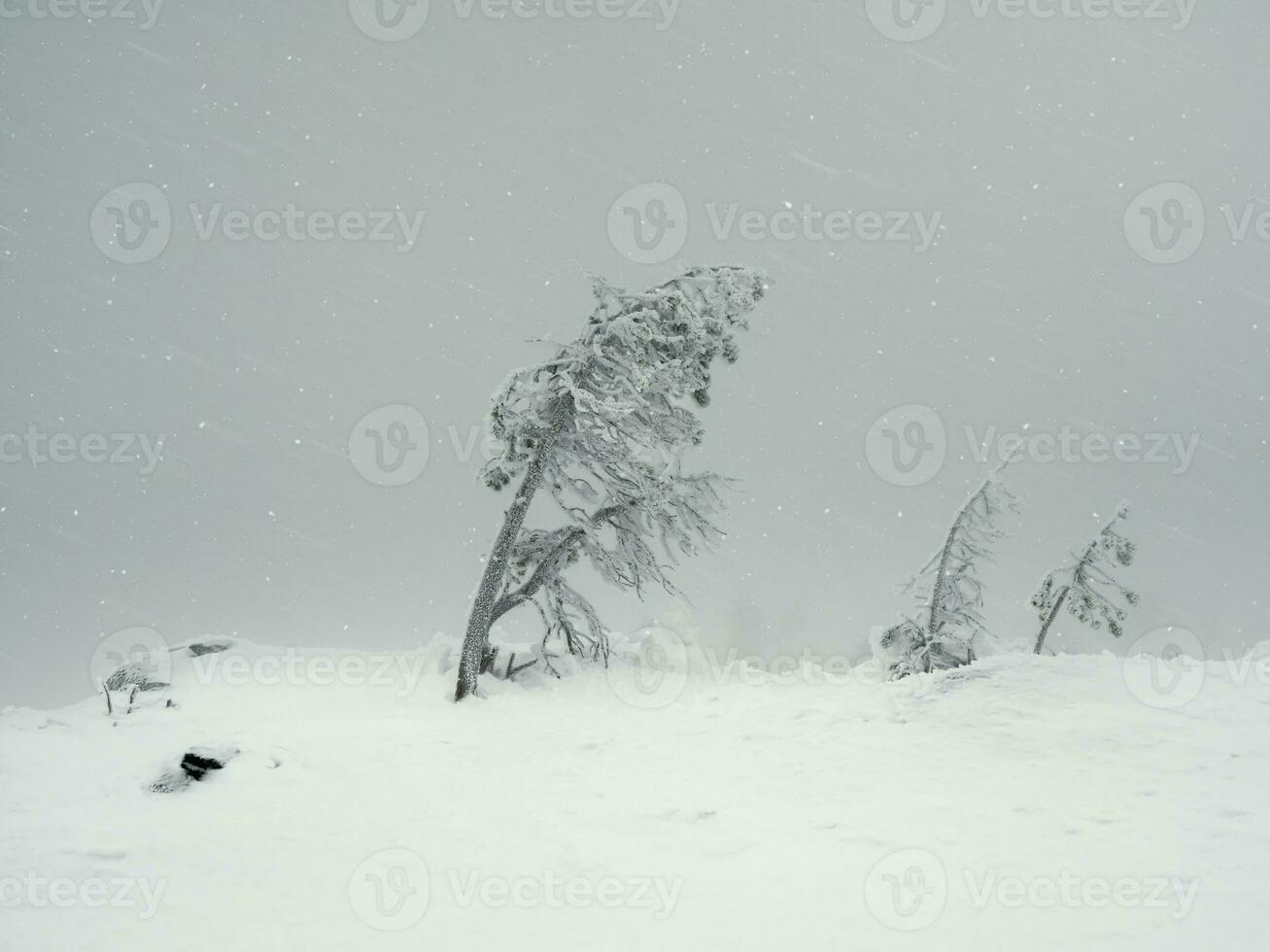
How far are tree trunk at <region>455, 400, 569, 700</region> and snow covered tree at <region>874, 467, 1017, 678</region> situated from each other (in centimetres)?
1081

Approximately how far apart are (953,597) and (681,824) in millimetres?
13571

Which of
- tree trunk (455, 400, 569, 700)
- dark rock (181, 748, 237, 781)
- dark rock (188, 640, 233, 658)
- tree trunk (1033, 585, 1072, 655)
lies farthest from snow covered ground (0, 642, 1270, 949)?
tree trunk (1033, 585, 1072, 655)

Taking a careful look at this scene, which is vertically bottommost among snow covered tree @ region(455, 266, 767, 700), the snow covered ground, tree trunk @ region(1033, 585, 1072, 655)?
tree trunk @ region(1033, 585, 1072, 655)

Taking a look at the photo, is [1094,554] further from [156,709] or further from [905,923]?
[156,709]

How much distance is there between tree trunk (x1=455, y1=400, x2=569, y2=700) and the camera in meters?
14.6

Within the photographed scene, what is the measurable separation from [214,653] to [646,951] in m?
16.9

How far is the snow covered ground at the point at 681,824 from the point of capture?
492 centimetres

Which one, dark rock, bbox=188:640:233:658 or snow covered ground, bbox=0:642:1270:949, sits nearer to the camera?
snow covered ground, bbox=0:642:1270:949

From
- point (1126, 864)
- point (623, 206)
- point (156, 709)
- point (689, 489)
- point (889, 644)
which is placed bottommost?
point (889, 644)

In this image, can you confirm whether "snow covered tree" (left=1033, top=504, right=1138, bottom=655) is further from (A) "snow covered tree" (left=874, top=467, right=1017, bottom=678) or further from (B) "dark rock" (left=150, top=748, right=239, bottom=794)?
(B) "dark rock" (left=150, top=748, right=239, bottom=794)

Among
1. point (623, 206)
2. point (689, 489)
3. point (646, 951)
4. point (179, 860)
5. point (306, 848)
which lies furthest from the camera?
point (623, 206)

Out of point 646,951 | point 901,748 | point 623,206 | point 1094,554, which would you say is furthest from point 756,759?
point 1094,554

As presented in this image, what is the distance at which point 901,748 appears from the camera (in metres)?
9.53

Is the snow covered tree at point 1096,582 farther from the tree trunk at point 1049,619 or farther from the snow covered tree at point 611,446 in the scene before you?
the snow covered tree at point 611,446
